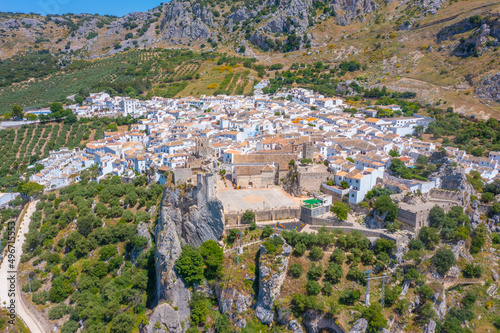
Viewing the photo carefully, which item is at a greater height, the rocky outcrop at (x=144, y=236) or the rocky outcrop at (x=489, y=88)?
the rocky outcrop at (x=489, y=88)

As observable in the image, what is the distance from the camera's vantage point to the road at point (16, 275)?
92.9 feet

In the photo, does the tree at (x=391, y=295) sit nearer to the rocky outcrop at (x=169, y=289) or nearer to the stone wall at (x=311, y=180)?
the stone wall at (x=311, y=180)

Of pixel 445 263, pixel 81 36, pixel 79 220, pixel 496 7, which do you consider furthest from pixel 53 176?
pixel 81 36

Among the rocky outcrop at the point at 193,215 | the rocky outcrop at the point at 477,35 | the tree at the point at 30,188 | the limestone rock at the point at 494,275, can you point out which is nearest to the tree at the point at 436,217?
the limestone rock at the point at 494,275

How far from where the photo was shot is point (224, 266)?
26.0 metres

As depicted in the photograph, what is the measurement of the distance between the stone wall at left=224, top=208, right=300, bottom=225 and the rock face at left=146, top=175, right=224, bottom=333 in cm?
107

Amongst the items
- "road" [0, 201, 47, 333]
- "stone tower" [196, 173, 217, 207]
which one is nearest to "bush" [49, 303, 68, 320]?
"road" [0, 201, 47, 333]

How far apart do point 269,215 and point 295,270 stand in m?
5.42

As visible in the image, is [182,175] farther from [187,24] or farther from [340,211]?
[187,24]

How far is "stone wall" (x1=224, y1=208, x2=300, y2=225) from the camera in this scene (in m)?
27.6

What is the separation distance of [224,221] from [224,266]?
3467 millimetres

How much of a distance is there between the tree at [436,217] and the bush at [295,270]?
12367 millimetres

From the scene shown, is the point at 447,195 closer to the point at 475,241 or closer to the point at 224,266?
the point at 475,241

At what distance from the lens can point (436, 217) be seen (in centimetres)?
2788
